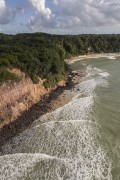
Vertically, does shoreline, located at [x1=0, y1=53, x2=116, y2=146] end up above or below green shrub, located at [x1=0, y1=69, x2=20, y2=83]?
below

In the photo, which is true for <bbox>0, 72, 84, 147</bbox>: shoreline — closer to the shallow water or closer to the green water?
the shallow water

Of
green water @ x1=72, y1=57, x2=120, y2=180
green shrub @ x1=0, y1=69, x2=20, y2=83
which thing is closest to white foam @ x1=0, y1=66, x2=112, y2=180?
green water @ x1=72, y1=57, x2=120, y2=180

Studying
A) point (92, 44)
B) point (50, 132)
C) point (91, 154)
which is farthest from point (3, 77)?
point (92, 44)

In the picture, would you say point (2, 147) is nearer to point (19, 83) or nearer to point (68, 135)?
point (68, 135)

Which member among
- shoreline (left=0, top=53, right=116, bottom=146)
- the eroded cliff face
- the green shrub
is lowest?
shoreline (left=0, top=53, right=116, bottom=146)


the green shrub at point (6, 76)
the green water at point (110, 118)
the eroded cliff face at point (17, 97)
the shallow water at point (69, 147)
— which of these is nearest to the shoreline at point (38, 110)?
the eroded cliff face at point (17, 97)

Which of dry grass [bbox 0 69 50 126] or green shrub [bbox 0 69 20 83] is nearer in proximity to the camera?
dry grass [bbox 0 69 50 126]

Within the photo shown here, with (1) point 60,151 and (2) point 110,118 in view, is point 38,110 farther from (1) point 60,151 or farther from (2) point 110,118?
(1) point 60,151

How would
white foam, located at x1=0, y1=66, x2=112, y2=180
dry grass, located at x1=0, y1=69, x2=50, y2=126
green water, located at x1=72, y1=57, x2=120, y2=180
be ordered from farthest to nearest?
dry grass, located at x1=0, y1=69, x2=50, y2=126
green water, located at x1=72, y1=57, x2=120, y2=180
white foam, located at x1=0, y1=66, x2=112, y2=180
